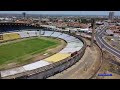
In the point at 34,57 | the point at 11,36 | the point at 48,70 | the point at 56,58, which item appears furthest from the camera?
the point at 11,36

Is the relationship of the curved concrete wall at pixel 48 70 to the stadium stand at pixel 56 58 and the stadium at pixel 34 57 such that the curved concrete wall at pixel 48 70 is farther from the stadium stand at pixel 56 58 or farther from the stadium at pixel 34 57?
the stadium stand at pixel 56 58

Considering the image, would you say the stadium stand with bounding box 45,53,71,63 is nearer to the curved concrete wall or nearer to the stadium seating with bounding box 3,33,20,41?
the curved concrete wall

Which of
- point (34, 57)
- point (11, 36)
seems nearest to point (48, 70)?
point (34, 57)

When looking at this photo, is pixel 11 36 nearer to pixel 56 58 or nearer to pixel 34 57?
pixel 34 57

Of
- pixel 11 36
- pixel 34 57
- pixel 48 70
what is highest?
pixel 11 36

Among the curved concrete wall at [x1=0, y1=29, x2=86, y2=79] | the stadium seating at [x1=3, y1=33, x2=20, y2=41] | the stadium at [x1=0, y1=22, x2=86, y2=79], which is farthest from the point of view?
the stadium seating at [x1=3, y1=33, x2=20, y2=41]

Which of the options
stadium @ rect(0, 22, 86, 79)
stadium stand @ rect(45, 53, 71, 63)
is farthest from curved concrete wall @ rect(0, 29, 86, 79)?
stadium stand @ rect(45, 53, 71, 63)

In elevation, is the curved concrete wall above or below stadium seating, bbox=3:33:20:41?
below

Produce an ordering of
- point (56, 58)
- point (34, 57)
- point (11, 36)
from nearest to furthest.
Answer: point (56, 58)
point (34, 57)
point (11, 36)
